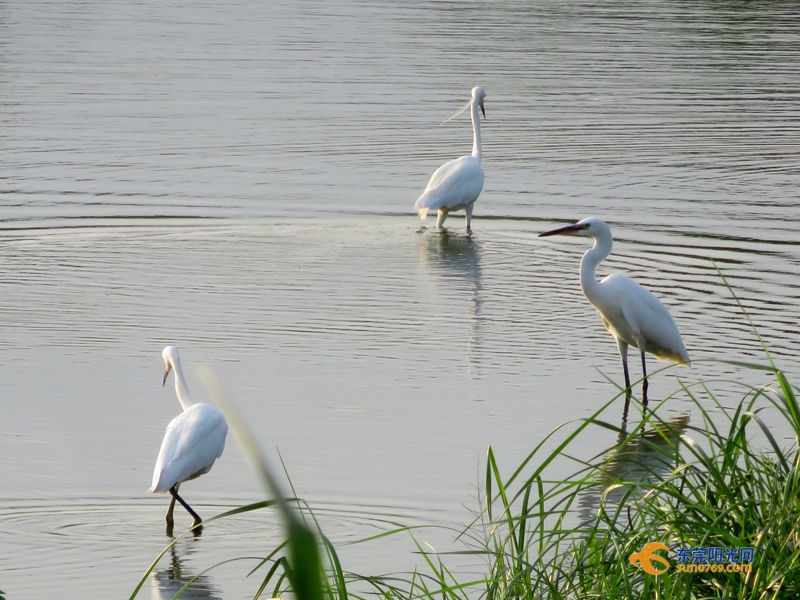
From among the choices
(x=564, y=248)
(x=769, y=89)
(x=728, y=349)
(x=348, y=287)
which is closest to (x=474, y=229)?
(x=564, y=248)

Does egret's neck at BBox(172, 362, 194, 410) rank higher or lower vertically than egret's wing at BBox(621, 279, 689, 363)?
higher

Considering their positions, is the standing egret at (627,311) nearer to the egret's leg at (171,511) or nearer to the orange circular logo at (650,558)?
the egret's leg at (171,511)

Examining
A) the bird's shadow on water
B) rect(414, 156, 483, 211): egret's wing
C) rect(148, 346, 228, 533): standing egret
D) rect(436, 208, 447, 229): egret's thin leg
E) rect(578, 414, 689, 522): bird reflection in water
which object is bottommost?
rect(578, 414, 689, 522): bird reflection in water

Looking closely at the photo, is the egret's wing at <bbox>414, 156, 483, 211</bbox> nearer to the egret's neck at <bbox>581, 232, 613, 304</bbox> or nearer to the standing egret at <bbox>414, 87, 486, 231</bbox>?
the standing egret at <bbox>414, 87, 486, 231</bbox>

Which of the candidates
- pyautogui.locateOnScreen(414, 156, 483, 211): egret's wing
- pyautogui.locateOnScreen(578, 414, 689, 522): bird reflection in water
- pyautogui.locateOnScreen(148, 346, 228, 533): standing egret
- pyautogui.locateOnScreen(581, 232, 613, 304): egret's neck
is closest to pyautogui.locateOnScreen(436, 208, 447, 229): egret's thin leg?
pyautogui.locateOnScreen(414, 156, 483, 211): egret's wing

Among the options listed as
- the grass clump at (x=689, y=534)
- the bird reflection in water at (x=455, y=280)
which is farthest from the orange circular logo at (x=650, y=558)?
the bird reflection in water at (x=455, y=280)

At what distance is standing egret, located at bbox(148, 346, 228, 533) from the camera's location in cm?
539

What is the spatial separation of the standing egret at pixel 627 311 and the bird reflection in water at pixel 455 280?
94 centimetres

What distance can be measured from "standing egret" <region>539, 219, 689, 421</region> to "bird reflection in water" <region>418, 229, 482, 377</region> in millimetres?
940

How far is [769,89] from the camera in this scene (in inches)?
870

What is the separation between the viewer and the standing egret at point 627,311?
25.3 feet

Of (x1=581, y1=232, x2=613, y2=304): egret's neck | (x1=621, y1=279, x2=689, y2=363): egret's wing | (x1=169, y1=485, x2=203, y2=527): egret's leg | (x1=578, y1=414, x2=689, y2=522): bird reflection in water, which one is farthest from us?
(x1=581, y1=232, x2=613, y2=304): egret's neck

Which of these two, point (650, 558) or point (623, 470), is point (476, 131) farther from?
point (650, 558)

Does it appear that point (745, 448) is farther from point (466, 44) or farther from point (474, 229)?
point (466, 44)
